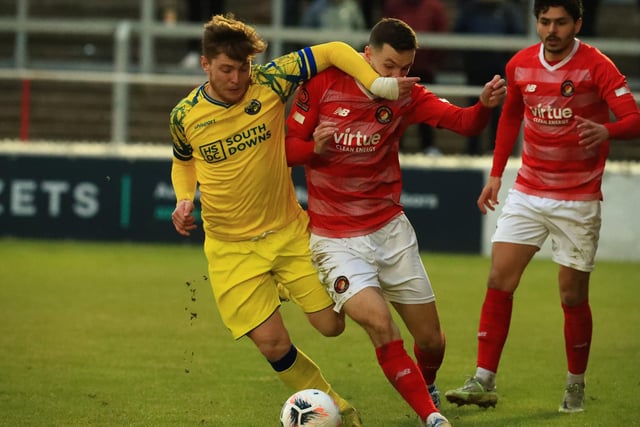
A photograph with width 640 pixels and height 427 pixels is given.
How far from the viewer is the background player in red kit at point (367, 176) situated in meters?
6.63

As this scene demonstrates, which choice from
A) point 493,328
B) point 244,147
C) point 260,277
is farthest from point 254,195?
point 493,328

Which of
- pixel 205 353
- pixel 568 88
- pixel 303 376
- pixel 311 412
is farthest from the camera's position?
pixel 205 353

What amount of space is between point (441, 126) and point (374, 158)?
0.38 m

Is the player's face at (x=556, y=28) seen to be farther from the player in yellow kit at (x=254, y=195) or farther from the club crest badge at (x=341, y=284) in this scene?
the club crest badge at (x=341, y=284)

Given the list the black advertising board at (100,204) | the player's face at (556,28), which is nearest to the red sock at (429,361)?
the player's face at (556,28)

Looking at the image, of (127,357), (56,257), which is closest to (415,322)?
(127,357)

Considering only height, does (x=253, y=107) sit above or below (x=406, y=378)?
above

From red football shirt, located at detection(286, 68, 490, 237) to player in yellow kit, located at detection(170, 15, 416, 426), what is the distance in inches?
4.5

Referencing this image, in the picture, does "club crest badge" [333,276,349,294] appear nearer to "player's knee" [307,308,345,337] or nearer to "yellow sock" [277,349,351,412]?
"player's knee" [307,308,345,337]

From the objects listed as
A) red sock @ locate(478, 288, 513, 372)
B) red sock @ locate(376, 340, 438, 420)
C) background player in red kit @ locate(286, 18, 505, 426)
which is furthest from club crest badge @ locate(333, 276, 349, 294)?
red sock @ locate(478, 288, 513, 372)

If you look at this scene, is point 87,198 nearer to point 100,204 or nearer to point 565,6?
point 100,204

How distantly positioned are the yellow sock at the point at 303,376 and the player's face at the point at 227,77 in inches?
53.4

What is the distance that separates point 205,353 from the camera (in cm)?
898

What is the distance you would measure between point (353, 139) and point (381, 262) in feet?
2.11
